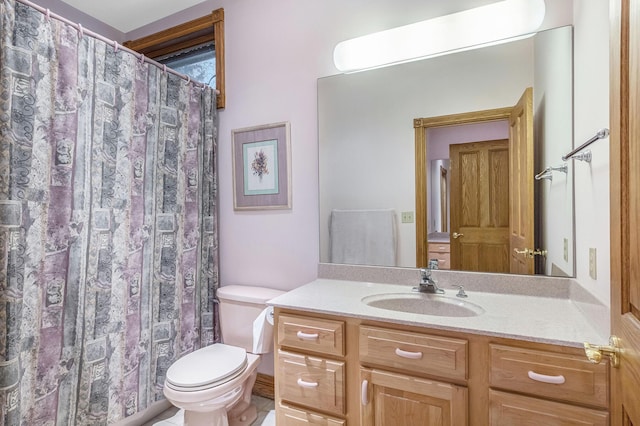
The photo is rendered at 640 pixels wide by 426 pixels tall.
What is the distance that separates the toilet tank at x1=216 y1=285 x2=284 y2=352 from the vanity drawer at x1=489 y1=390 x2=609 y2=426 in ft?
3.97

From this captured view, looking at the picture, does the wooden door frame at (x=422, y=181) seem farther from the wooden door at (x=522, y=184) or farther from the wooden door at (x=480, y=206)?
→ the wooden door at (x=522, y=184)

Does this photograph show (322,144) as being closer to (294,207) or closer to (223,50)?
(294,207)

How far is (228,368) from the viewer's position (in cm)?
156

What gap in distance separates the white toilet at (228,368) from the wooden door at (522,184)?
127 cm

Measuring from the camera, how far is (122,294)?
63.4 inches

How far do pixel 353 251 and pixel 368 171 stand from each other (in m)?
0.46

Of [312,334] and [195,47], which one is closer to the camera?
[312,334]

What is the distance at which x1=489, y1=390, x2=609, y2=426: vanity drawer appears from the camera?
0.92m

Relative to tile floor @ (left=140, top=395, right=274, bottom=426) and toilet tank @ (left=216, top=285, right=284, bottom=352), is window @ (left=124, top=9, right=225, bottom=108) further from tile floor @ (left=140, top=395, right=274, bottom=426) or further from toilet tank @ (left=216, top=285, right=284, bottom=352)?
tile floor @ (left=140, top=395, right=274, bottom=426)

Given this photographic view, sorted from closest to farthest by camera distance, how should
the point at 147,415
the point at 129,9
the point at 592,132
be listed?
the point at 592,132
the point at 147,415
the point at 129,9

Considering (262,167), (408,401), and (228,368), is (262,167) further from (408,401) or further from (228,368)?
(408,401)

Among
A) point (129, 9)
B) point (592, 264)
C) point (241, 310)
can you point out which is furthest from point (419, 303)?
point (129, 9)

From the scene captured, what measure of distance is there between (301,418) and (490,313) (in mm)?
893

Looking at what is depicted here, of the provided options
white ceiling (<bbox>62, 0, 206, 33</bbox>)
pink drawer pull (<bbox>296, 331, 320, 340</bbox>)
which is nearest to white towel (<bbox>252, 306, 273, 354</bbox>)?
pink drawer pull (<bbox>296, 331, 320, 340</bbox>)
